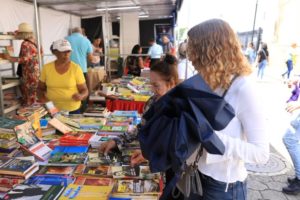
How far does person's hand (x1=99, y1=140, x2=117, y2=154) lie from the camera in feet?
5.25

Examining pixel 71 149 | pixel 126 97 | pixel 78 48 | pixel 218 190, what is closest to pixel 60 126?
pixel 71 149

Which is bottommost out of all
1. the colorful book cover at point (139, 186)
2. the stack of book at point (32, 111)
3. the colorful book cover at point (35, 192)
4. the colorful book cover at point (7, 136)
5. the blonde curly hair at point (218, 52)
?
the colorful book cover at point (139, 186)

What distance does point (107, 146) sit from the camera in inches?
63.2

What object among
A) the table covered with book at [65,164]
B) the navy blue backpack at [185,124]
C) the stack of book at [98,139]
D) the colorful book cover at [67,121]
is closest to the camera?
the navy blue backpack at [185,124]

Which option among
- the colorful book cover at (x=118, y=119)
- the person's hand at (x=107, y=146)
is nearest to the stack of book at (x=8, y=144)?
the person's hand at (x=107, y=146)

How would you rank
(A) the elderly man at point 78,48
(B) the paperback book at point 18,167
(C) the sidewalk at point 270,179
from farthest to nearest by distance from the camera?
1. (A) the elderly man at point 78,48
2. (C) the sidewalk at point 270,179
3. (B) the paperback book at point 18,167

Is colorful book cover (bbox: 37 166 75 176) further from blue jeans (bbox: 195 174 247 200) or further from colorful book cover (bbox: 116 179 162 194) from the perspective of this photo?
blue jeans (bbox: 195 174 247 200)

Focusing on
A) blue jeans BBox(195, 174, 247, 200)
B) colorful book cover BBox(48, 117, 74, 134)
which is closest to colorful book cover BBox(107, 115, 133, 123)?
colorful book cover BBox(48, 117, 74, 134)

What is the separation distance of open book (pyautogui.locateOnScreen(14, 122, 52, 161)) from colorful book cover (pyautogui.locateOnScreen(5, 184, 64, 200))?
1.10 ft

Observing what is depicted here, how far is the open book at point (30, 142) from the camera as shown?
1.53 m

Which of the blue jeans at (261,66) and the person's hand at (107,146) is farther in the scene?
the blue jeans at (261,66)

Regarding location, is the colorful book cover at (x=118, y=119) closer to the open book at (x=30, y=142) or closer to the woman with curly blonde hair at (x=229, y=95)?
the open book at (x=30, y=142)

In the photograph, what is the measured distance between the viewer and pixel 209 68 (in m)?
0.99

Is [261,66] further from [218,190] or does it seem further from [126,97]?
[218,190]
